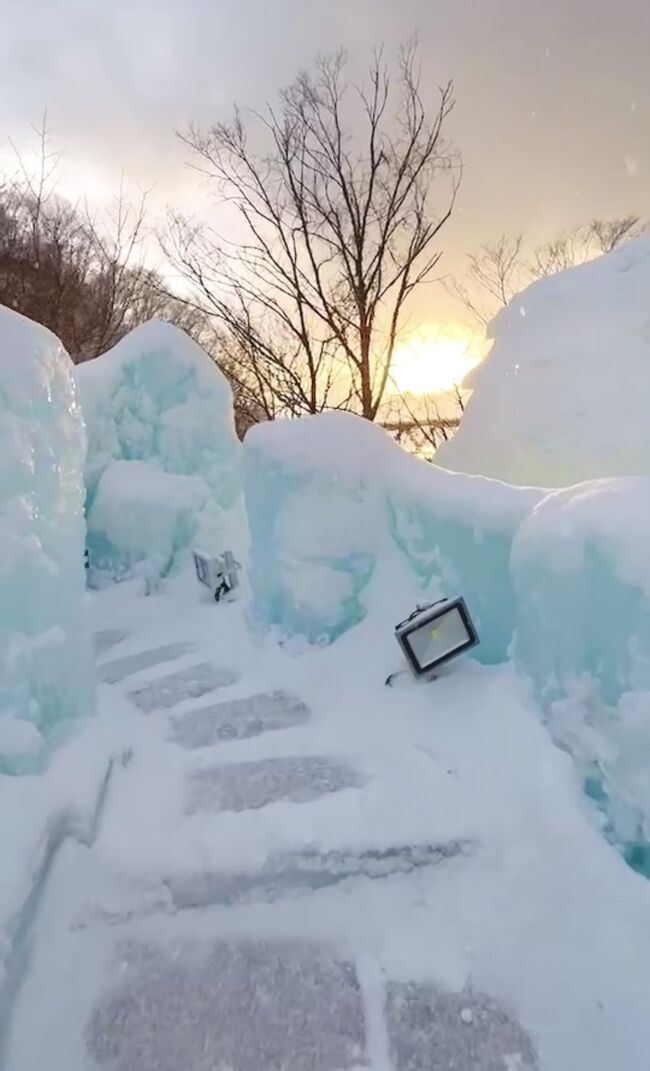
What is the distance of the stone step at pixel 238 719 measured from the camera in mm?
3094

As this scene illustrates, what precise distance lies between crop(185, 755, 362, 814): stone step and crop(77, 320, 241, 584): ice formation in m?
4.48

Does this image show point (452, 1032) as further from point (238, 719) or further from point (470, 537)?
point (470, 537)

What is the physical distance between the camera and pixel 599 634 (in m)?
2.22

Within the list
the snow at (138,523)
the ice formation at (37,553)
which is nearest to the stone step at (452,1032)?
the ice formation at (37,553)

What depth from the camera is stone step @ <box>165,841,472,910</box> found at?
2.04 m

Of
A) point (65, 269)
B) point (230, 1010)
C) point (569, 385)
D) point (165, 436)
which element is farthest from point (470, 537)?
point (65, 269)

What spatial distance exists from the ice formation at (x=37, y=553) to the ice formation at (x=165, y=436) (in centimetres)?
404

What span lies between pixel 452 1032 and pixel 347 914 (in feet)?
1.45

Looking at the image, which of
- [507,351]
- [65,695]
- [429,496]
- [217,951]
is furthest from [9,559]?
[507,351]

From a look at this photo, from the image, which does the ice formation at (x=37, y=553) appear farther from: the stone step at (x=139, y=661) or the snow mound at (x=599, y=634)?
the snow mound at (x=599, y=634)

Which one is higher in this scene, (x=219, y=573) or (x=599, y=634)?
(x=219, y=573)

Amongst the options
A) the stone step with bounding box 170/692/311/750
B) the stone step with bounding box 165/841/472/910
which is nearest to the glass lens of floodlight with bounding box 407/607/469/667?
the stone step with bounding box 170/692/311/750

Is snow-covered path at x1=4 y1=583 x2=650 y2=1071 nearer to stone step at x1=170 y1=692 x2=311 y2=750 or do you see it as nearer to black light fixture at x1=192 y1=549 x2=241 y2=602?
stone step at x1=170 y1=692 x2=311 y2=750

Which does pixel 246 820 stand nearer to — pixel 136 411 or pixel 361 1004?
pixel 361 1004
